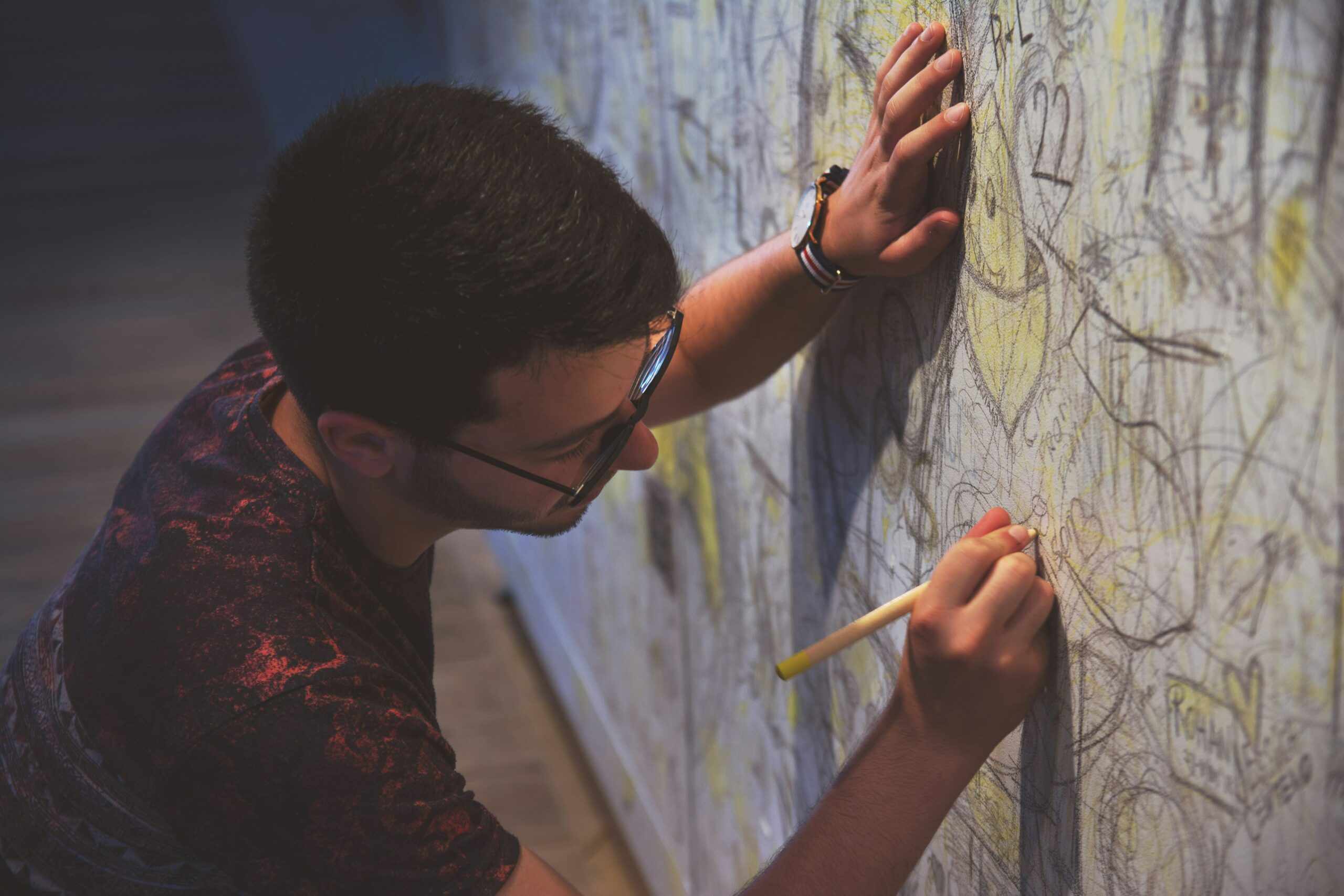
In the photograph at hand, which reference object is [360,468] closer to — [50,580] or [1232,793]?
[1232,793]

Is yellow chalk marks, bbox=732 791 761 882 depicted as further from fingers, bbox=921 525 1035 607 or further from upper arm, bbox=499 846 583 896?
fingers, bbox=921 525 1035 607

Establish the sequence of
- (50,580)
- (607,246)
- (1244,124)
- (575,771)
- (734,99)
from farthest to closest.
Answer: (50,580) < (575,771) < (734,99) < (607,246) < (1244,124)

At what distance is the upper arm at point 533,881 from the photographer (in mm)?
855

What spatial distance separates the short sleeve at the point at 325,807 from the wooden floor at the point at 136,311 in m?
1.35

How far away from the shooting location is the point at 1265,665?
0.61 m

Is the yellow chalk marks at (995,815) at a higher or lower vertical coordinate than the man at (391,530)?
lower

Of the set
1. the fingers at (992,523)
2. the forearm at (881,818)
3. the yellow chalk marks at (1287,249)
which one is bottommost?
the forearm at (881,818)

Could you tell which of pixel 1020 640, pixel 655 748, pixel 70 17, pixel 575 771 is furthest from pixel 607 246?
pixel 70 17

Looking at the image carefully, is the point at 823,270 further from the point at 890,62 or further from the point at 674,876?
the point at 674,876

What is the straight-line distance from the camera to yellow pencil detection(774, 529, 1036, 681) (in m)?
0.87

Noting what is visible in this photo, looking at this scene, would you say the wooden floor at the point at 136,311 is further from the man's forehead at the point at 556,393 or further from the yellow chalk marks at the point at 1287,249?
the yellow chalk marks at the point at 1287,249

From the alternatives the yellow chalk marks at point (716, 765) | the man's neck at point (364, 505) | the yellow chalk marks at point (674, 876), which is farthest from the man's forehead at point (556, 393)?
the yellow chalk marks at point (674, 876)

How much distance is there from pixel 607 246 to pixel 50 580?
2645 millimetres

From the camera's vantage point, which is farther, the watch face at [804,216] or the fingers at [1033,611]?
the watch face at [804,216]
